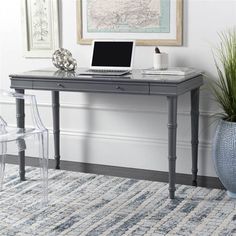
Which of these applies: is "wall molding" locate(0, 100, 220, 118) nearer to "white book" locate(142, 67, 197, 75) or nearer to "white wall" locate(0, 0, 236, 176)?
"white wall" locate(0, 0, 236, 176)

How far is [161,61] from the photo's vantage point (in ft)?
12.4

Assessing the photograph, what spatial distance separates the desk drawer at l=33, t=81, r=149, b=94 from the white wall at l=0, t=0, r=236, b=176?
573 mm

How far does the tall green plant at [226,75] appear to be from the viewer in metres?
3.50

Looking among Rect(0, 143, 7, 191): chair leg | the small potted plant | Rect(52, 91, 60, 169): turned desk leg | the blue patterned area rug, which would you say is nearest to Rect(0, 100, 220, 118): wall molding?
Rect(52, 91, 60, 169): turned desk leg

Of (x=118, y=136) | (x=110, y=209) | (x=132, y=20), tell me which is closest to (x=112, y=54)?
(x=132, y=20)

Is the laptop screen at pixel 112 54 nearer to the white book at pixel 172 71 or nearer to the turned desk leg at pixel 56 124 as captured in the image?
the white book at pixel 172 71

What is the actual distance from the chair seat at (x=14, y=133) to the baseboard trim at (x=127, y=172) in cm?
82

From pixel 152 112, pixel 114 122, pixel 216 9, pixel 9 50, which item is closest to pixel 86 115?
pixel 114 122

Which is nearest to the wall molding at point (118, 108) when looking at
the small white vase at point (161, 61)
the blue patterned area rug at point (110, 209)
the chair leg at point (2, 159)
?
the small white vase at point (161, 61)

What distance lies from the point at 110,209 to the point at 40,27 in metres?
1.66

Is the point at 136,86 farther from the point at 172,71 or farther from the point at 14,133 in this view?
the point at 14,133

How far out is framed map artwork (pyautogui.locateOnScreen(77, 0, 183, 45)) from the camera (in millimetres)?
3904

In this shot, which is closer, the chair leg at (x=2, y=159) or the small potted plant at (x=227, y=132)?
the small potted plant at (x=227, y=132)

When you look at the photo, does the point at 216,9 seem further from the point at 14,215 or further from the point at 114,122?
A: the point at 14,215
